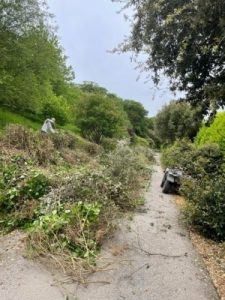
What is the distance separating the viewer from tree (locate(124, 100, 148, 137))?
209 feet

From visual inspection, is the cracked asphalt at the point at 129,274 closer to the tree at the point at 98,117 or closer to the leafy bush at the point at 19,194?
the leafy bush at the point at 19,194

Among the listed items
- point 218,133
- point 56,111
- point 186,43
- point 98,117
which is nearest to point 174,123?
point 98,117

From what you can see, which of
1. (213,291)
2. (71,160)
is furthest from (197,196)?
(71,160)

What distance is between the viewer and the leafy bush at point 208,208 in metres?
7.70

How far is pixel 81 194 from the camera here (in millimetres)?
7879

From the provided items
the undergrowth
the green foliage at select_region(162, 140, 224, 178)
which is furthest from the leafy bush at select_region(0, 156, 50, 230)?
the green foliage at select_region(162, 140, 224, 178)

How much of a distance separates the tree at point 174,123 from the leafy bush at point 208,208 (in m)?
20.2

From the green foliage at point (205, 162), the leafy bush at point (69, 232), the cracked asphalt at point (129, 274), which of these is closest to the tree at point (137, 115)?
the green foliage at point (205, 162)

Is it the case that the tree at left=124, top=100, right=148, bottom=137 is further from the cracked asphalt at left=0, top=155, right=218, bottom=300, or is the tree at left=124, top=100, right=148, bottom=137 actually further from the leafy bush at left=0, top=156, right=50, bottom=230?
the cracked asphalt at left=0, top=155, right=218, bottom=300

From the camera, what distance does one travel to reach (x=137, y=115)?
6456cm

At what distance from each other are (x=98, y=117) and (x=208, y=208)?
20.1 m

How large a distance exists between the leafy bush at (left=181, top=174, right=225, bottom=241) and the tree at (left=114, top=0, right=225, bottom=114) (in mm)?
1839

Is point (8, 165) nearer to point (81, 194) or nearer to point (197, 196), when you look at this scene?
point (81, 194)

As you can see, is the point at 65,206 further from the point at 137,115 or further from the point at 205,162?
the point at 137,115
